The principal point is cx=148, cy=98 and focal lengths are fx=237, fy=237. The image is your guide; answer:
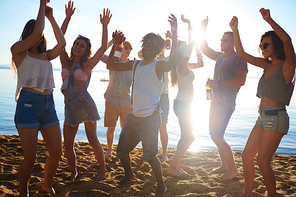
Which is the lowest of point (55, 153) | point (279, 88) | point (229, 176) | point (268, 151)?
point (229, 176)

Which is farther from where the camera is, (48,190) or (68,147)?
(68,147)

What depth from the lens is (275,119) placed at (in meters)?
3.03

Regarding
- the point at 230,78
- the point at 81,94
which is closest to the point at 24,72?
the point at 81,94

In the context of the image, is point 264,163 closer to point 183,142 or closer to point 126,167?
point 183,142

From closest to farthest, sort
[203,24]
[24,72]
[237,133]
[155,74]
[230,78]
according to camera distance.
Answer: [24,72], [155,74], [230,78], [203,24], [237,133]

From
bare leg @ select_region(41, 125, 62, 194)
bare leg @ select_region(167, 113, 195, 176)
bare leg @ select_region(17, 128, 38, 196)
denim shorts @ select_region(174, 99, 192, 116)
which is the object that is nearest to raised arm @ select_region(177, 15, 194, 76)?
denim shorts @ select_region(174, 99, 192, 116)

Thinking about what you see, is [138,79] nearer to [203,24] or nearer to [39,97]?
[39,97]

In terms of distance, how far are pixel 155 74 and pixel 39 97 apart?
1563mm

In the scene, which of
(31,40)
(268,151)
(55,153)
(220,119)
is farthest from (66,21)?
(268,151)

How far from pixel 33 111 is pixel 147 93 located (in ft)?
4.93

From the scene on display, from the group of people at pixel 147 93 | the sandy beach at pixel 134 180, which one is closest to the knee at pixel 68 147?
the group of people at pixel 147 93

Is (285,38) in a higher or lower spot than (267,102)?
higher

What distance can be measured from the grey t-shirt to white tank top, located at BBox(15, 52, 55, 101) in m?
2.95

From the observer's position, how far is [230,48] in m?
4.37
